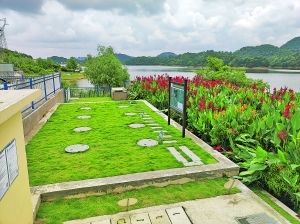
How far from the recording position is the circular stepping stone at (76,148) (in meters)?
5.84

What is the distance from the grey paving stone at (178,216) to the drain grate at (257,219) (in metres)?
0.63

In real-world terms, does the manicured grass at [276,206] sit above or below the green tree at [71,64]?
below

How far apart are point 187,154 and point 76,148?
88.3 inches

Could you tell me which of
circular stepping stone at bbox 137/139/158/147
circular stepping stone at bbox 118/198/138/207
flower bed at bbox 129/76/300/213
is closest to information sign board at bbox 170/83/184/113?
flower bed at bbox 129/76/300/213

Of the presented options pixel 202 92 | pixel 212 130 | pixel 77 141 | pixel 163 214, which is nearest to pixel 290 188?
pixel 163 214

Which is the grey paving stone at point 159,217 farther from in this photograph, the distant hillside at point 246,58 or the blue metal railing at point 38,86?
the distant hillside at point 246,58

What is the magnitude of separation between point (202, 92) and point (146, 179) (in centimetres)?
651

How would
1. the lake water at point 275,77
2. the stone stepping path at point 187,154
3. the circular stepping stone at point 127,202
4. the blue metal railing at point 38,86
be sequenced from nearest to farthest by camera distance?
the circular stepping stone at point 127,202, the stone stepping path at point 187,154, the blue metal railing at point 38,86, the lake water at point 275,77

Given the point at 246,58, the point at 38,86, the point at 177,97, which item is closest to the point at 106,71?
the point at 38,86

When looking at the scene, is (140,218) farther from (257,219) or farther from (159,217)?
(257,219)

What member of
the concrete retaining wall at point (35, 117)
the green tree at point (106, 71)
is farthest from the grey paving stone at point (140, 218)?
the green tree at point (106, 71)

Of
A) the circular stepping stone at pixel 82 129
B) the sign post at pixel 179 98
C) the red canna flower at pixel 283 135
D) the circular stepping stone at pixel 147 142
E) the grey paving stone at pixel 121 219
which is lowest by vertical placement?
the grey paving stone at pixel 121 219

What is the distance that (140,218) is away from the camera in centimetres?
356

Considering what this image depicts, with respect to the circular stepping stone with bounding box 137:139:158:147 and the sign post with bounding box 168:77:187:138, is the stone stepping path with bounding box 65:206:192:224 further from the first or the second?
the sign post with bounding box 168:77:187:138
